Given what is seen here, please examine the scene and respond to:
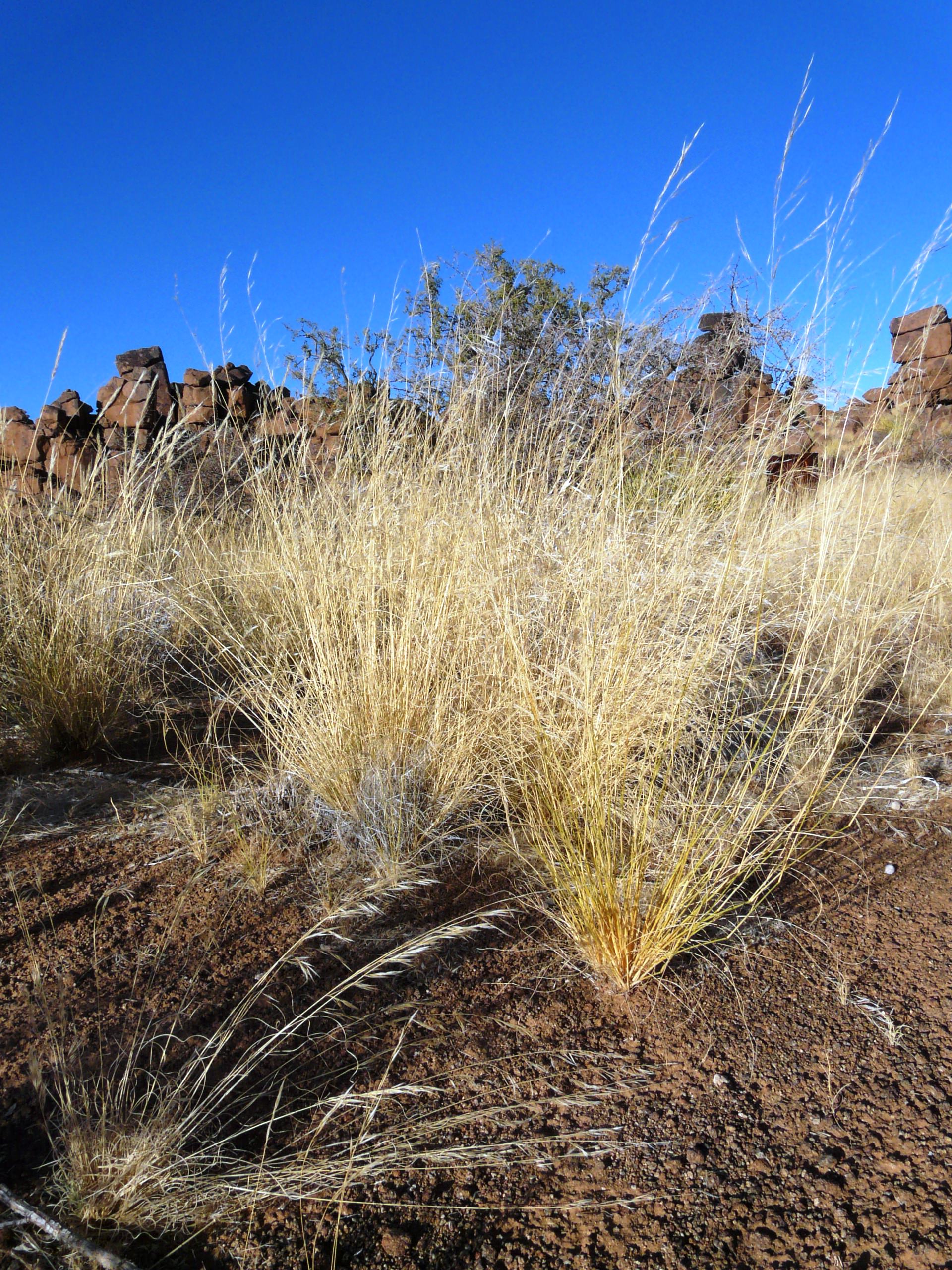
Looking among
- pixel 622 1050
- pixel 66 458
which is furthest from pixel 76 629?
pixel 66 458

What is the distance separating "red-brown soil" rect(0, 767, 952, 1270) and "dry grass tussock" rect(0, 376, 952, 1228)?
7 centimetres

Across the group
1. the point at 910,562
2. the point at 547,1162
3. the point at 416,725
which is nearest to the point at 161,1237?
the point at 547,1162

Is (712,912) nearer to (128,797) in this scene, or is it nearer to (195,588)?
(128,797)

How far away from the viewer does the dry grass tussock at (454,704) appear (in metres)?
1.36

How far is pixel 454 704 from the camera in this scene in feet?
8.20

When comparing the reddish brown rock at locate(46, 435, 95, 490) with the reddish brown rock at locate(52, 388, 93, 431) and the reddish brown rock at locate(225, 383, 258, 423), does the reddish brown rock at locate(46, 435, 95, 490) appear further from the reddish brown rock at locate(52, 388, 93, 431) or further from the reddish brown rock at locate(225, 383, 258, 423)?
the reddish brown rock at locate(225, 383, 258, 423)

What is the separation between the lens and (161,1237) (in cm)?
117

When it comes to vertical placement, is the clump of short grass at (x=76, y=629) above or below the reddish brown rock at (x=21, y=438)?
below

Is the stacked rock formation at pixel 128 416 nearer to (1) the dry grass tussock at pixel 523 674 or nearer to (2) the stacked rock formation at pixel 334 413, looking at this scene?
(2) the stacked rock formation at pixel 334 413

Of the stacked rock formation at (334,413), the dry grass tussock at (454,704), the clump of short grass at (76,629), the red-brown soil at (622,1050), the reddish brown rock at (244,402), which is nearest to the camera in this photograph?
the red-brown soil at (622,1050)

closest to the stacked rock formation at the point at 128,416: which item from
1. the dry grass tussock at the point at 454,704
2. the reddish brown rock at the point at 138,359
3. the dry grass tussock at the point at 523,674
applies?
the reddish brown rock at the point at 138,359

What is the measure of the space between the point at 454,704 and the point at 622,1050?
3.87 ft

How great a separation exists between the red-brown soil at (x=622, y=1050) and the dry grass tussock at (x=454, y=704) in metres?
0.07

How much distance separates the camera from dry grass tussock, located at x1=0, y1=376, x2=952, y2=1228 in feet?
A: 4.47
